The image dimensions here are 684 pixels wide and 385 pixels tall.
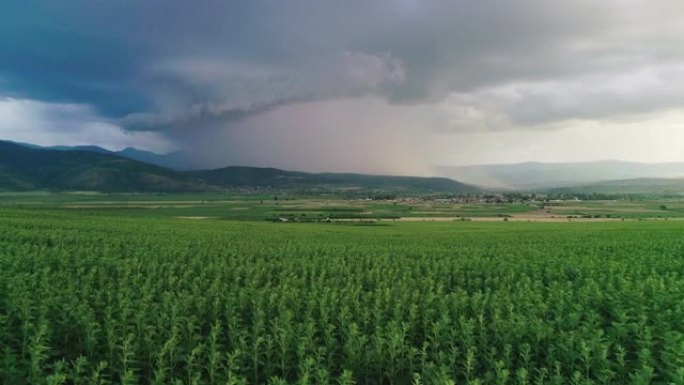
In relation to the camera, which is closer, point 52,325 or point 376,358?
point 376,358

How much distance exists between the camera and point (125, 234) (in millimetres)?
47844

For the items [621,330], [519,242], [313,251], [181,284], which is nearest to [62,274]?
[181,284]

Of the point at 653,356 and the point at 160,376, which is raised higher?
the point at 160,376

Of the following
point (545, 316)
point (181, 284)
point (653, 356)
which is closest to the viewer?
point (653, 356)

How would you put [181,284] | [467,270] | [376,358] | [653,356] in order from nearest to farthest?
[376,358]
[653,356]
[181,284]
[467,270]

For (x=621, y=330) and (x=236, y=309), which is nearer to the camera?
(x=621, y=330)

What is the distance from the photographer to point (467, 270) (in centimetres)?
2894

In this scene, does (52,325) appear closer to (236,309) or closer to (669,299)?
(236,309)

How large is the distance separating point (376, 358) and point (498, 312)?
525 centimetres

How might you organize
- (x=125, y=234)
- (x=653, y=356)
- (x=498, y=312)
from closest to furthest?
(x=653, y=356) → (x=498, y=312) → (x=125, y=234)

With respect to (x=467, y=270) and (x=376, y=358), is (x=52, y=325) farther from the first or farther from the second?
(x=467, y=270)

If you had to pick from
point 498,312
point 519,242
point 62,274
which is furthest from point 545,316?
point 519,242

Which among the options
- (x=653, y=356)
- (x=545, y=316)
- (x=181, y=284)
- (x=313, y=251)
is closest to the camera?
(x=653, y=356)

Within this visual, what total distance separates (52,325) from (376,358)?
940 centimetres
